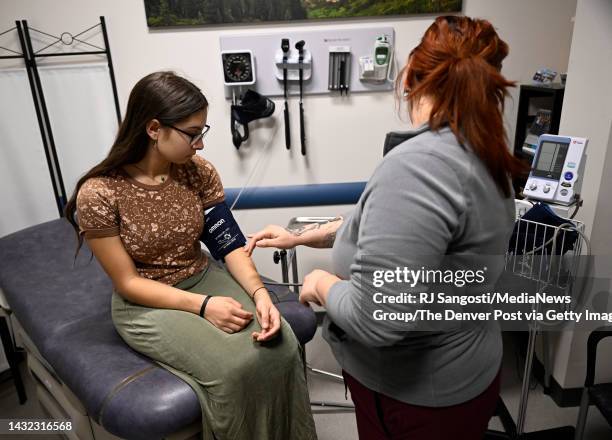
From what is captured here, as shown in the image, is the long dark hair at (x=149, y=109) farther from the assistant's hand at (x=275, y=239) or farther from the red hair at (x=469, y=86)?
the red hair at (x=469, y=86)

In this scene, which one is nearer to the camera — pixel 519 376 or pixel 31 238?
pixel 31 238

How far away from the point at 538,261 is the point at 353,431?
1.09 meters

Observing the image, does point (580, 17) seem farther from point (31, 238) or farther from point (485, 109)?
point (31, 238)

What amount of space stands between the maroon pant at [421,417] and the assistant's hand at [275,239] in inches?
21.2

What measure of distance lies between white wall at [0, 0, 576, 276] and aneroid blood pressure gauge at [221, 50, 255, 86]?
0.30 feet

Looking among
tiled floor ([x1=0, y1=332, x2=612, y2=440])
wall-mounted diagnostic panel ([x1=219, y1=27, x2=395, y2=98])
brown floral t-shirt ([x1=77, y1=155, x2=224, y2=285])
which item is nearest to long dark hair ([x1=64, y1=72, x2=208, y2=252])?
brown floral t-shirt ([x1=77, y1=155, x2=224, y2=285])

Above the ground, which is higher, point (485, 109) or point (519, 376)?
point (485, 109)

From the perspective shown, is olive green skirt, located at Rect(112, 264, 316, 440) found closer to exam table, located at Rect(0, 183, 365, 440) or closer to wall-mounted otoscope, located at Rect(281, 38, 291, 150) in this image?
exam table, located at Rect(0, 183, 365, 440)

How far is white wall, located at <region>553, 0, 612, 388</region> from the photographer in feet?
5.34

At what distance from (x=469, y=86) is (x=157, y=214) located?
1008mm

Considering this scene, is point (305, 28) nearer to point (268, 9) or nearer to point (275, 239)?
point (268, 9)

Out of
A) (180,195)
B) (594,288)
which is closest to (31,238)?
(180,195)

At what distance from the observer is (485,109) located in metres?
0.75

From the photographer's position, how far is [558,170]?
1.63 meters
